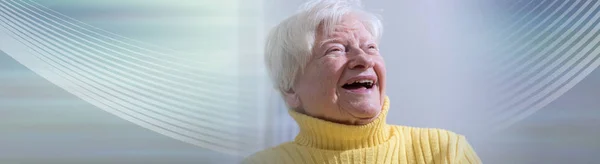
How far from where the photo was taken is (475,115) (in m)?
1.44

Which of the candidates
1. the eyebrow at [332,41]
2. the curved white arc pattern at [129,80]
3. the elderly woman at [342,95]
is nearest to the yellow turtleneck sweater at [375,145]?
the elderly woman at [342,95]

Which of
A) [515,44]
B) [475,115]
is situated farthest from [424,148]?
[515,44]

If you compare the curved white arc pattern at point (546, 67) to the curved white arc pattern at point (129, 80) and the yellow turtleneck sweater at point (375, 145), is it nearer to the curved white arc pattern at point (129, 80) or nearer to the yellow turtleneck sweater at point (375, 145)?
the yellow turtleneck sweater at point (375, 145)

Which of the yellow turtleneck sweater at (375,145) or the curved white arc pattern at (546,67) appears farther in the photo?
the curved white arc pattern at (546,67)

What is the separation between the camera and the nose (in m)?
1.17

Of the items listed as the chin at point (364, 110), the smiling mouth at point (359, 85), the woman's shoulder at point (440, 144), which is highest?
the smiling mouth at point (359, 85)

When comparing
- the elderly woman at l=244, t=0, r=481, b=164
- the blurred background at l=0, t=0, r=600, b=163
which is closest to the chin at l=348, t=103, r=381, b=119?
the elderly woman at l=244, t=0, r=481, b=164

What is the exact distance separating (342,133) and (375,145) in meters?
0.07

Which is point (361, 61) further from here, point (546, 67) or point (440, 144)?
point (546, 67)

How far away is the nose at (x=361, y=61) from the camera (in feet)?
3.82

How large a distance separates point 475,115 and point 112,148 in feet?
2.56

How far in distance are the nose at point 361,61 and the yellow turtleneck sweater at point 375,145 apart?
0.09 meters

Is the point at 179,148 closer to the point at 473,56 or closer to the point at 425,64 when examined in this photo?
the point at 425,64

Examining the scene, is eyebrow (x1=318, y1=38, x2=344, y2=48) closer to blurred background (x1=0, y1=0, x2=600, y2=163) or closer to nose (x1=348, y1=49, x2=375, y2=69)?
nose (x1=348, y1=49, x2=375, y2=69)
